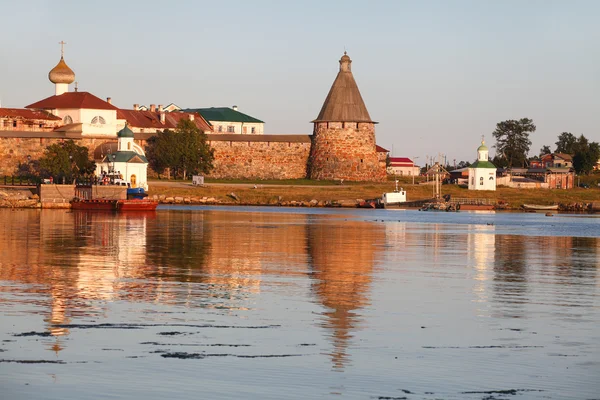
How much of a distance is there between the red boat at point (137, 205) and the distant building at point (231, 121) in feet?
143

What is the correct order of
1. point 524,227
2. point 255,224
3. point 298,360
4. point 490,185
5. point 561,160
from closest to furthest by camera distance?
point 298,360 → point 255,224 → point 524,227 → point 490,185 → point 561,160

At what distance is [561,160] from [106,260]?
82.8m

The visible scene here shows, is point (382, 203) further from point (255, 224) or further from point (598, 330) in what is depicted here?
point (598, 330)

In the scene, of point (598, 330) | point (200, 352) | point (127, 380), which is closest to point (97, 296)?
point (200, 352)

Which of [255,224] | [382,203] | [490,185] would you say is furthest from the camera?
[490,185]

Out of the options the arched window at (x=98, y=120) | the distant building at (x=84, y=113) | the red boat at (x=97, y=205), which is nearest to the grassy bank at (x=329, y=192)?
the distant building at (x=84, y=113)

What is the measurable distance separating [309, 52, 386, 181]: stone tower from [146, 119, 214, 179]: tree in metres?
7.68

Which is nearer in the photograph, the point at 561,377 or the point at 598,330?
the point at 561,377

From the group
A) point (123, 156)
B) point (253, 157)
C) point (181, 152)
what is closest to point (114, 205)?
point (123, 156)

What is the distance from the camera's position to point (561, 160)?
99438mm

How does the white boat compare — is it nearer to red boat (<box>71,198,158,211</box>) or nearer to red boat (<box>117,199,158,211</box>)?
red boat (<box>71,198,158,211</box>)

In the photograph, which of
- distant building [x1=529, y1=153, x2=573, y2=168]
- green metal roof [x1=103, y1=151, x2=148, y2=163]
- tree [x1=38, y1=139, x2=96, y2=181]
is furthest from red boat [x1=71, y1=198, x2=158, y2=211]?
distant building [x1=529, y1=153, x2=573, y2=168]

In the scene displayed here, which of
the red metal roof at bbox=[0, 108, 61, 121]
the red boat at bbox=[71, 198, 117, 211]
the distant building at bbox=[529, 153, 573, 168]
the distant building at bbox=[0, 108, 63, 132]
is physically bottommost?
the red boat at bbox=[71, 198, 117, 211]

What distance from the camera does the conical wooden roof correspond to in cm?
7369
